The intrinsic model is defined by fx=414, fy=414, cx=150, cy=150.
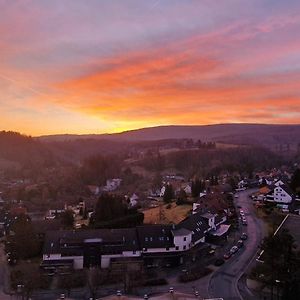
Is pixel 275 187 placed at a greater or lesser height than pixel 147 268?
greater

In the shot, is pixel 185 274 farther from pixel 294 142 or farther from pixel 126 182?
pixel 294 142

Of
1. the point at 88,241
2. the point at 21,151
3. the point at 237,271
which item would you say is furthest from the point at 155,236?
the point at 21,151

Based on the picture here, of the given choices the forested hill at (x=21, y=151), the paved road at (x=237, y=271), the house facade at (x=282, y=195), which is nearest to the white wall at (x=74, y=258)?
the paved road at (x=237, y=271)

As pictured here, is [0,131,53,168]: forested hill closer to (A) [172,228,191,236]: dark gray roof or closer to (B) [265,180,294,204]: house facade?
(B) [265,180,294,204]: house facade

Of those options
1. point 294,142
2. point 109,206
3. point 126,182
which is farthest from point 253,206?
point 294,142

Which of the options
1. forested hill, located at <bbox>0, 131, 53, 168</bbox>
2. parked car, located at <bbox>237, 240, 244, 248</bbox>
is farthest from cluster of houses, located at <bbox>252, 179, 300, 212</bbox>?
forested hill, located at <bbox>0, 131, 53, 168</bbox>

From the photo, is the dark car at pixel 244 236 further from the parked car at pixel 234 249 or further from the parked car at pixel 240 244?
the parked car at pixel 234 249
